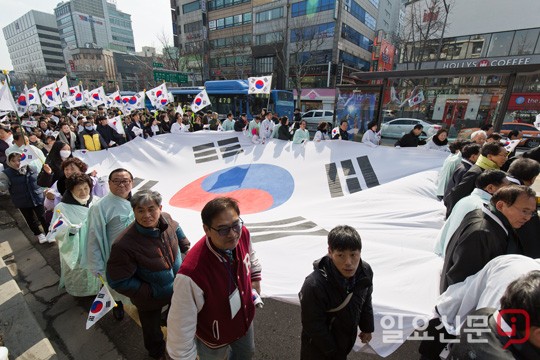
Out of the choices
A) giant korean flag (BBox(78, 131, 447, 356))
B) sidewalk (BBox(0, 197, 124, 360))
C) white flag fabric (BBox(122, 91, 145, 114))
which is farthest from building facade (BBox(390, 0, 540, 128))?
sidewalk (BBox(0, 197, 124, 360))

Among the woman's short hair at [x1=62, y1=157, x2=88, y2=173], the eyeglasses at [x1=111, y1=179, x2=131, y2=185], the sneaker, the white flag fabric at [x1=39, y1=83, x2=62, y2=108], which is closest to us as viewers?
the eyeglasses at [x1=111, y1=179, x2=131, y2=185]

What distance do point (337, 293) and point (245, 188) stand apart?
11.6ft

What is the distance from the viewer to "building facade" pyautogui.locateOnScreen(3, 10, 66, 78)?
94250 mm

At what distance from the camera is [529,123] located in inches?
546

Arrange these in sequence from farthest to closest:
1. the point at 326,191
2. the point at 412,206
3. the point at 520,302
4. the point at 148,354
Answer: the point at 326,191, the point at 412,206, the point at 148,354, the point at 520,302

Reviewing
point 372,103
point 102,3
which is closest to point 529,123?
point 372,103

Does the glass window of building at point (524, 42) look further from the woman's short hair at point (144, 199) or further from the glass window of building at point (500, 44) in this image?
the woman's short hair at point (144, 199)

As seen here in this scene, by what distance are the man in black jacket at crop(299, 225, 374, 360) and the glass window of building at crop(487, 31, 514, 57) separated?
3110 centimetres

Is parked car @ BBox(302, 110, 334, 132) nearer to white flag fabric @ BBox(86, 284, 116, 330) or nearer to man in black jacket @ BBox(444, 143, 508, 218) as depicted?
man in black jacket @ BBox(444, 143, 508, 218)

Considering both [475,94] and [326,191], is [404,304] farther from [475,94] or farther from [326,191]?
[475,94]

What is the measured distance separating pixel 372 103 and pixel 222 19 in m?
38.9

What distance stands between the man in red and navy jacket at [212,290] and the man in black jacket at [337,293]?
1.56ft

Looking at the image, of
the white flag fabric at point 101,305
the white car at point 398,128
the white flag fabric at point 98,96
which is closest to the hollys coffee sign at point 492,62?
the white car at point 398,128

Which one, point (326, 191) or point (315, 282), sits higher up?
point (315, 282)
